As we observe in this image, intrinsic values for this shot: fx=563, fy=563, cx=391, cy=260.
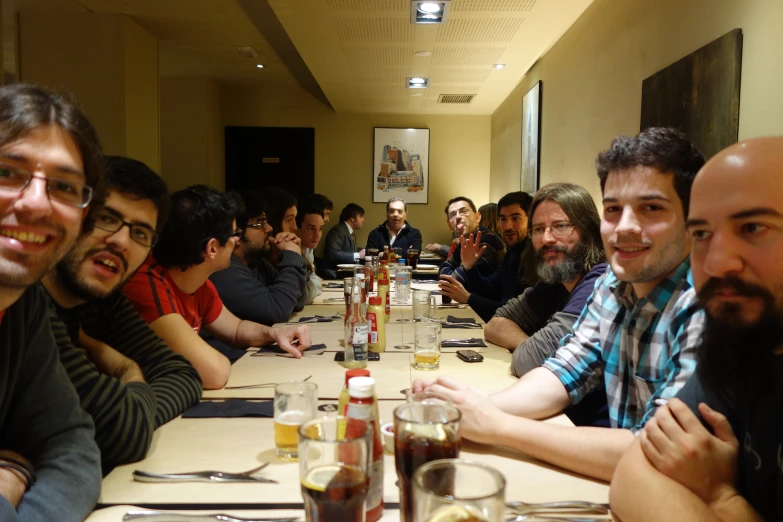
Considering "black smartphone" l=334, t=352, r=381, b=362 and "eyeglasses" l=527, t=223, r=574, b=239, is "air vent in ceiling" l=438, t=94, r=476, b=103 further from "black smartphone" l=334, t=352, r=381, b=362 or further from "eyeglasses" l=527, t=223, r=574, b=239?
"black smartphone" l=334, t=352, r=381, b=362

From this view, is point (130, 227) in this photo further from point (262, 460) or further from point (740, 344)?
point (740, 344)

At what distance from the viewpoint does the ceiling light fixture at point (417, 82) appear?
20.1 ft

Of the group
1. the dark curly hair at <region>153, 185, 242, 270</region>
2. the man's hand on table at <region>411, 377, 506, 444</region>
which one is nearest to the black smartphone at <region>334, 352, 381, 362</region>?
the dark curly hair at <region>153, 185, 242, 270</region>

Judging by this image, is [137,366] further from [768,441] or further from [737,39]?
[737,39]

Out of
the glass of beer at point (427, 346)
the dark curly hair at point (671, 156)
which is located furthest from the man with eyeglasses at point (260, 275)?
the dark curly hair at point (671, 156)

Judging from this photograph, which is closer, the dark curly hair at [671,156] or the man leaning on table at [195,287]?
the dark curly hair at [671,156]

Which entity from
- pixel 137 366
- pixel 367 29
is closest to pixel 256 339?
pixel 137 366

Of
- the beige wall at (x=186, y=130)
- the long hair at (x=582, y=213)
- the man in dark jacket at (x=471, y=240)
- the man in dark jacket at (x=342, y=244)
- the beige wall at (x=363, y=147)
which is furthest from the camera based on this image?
the beige wall at (x=363, y=147)

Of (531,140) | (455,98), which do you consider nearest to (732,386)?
(531,140)

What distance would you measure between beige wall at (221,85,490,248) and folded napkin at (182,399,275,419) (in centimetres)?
696

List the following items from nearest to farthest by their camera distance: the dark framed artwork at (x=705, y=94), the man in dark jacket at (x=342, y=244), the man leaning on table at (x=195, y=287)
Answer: the man leaning on table at (x=195, y=287)
the dark framed artwork at (x=705, y=94)
the man in dark jacket at (x=342, y=244)

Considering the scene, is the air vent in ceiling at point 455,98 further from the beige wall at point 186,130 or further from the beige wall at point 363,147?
the beige wall at point 186,130

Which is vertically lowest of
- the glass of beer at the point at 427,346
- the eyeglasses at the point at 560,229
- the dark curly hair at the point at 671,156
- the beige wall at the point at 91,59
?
the glass of beer at the point at 427,346

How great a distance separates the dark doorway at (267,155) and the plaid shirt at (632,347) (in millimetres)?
6965
